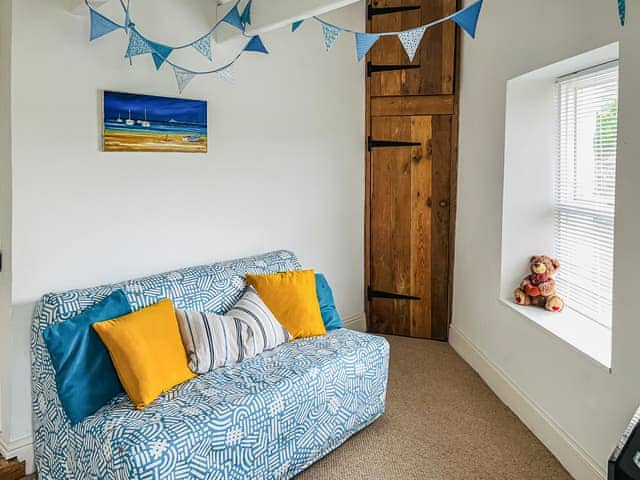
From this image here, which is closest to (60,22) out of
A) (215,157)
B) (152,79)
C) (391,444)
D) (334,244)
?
(152,79)

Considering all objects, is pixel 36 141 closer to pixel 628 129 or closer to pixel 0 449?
pixel 0 449

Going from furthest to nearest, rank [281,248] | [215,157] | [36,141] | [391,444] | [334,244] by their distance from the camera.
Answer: [334,244], [281,248], [215,157], [391,444], [36,141]

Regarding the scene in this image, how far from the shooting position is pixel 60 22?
2391 millimetres

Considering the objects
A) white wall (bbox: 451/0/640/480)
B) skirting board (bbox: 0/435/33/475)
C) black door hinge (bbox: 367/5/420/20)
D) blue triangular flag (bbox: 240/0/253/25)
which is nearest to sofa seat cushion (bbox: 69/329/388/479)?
skirting board (bbox: 0/435/33/475)

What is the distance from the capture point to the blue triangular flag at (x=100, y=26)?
2.39 meters

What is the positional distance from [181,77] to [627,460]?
248cm

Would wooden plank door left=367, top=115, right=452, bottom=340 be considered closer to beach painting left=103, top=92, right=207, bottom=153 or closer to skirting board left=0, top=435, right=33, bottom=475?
beach painting left=103, top=92, right=207, bottom=153

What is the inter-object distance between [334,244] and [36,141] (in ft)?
6.81

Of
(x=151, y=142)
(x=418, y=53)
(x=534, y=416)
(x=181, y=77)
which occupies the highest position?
(x=418, y=53)

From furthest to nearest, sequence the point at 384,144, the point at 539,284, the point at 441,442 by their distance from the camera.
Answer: the point at 384,144 < the point at 539,284 < the point at 441,442

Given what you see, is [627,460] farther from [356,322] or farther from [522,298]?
[356,322]

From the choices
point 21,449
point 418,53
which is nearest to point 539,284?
point 418,53

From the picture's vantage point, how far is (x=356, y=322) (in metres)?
4.14

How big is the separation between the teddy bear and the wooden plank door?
96cm
